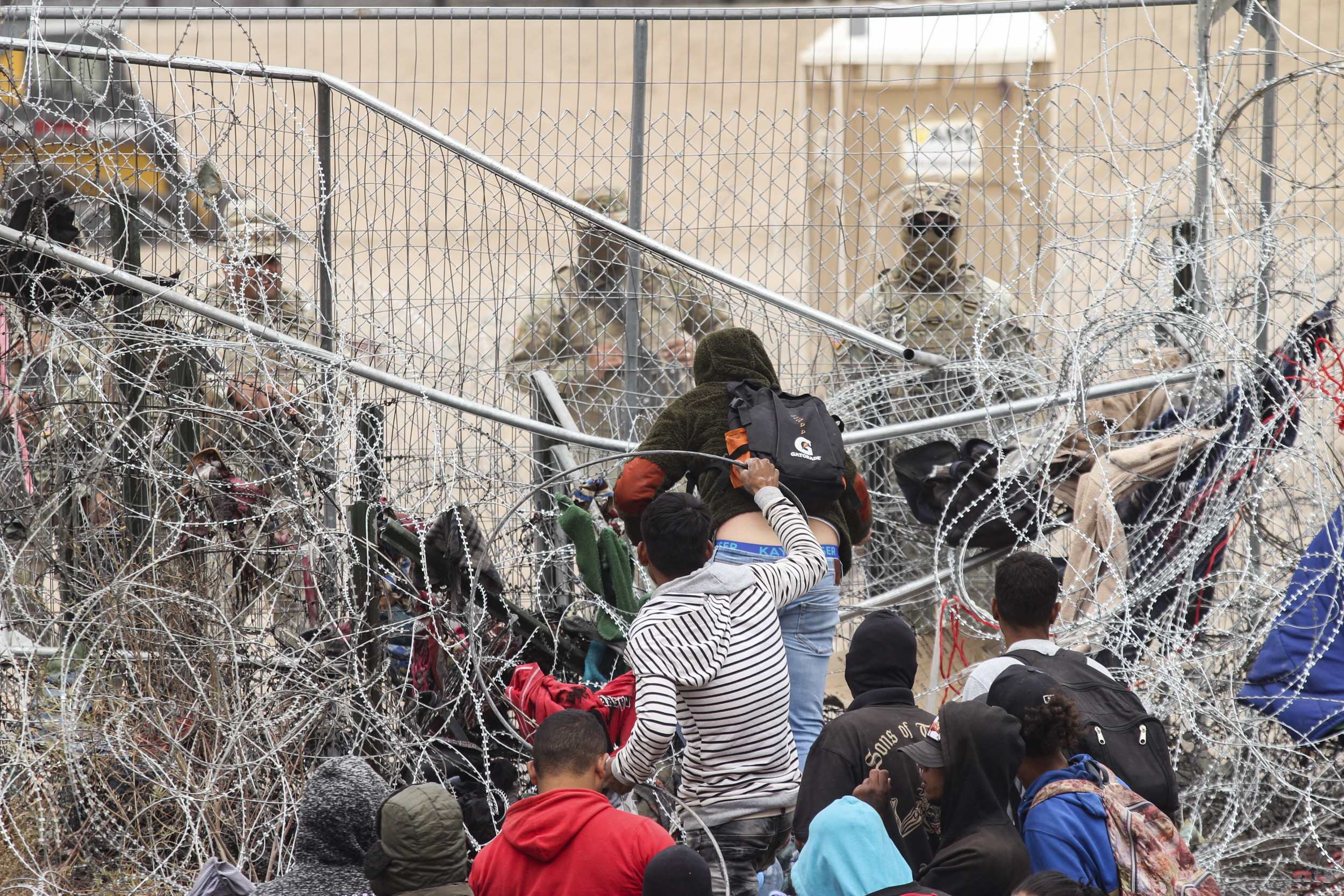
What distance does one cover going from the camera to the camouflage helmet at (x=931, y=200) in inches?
225

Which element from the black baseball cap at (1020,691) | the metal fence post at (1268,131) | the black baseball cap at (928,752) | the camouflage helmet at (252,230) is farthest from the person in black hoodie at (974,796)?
the metal fence post at (1268,131)

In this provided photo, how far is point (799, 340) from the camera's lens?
5.67 meters

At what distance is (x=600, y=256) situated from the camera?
5.54 meters

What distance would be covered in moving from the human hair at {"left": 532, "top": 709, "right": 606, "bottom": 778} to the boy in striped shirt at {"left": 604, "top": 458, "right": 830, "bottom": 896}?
1.08ft

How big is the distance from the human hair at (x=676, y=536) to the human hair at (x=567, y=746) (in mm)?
631

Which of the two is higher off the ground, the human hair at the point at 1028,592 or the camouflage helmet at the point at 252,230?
the camouflage helmet at the point at 252,230

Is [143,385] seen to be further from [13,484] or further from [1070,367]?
[1070,367]

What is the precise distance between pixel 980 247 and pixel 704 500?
236 cm

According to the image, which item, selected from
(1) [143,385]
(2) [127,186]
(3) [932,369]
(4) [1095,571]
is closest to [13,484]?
(1) [143,385]

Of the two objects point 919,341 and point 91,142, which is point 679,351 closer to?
point 919,341

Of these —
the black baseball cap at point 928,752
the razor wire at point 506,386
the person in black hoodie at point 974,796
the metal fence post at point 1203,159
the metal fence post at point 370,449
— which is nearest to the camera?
the person in black hoodie at point 974,796

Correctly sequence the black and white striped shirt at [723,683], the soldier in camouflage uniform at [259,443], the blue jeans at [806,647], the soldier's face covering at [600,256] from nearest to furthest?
the black and white striped shirt at [723,683] < the blue jeans at [806,647] < the soldier in camouflage uniform at [259,443] < the soldier's face covering at [600,256]

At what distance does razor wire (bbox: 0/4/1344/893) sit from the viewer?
4.37m

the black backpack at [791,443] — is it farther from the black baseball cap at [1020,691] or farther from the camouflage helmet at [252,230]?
the camouflage helmet at [252,230]
